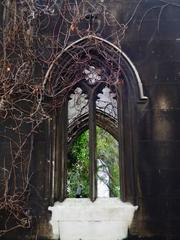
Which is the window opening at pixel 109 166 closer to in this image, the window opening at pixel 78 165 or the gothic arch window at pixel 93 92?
the window opening at pixel 78 165

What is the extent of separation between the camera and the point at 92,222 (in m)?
4.19

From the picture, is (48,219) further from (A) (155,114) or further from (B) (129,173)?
(A) (155,114)

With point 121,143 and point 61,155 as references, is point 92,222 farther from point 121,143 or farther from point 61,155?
point 121,143

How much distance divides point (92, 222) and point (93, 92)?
5.04 ft

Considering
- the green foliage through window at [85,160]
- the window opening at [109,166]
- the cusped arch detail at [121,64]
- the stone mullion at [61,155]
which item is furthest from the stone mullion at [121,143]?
the window opening at [109,166]

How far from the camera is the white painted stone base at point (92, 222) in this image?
13.6ft

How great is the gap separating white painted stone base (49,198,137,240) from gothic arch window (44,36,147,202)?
0.52ft

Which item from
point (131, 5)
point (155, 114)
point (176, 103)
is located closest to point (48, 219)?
point (155, 114)

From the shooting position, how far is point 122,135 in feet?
14.8

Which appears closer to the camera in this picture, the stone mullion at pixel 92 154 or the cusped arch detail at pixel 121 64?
the stone mullion at pixel 92 154

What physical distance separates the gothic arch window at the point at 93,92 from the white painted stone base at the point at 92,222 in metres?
0.16

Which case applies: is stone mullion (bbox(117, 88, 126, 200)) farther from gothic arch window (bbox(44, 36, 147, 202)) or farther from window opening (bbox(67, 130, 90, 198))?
window opening (bbox(67, 130, 90, 198))

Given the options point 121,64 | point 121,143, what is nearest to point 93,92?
point 121,64

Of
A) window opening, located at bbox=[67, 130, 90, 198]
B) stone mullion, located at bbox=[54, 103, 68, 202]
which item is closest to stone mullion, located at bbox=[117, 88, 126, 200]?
stone mullion, located at bbox=[54, 103, 68, 202]
